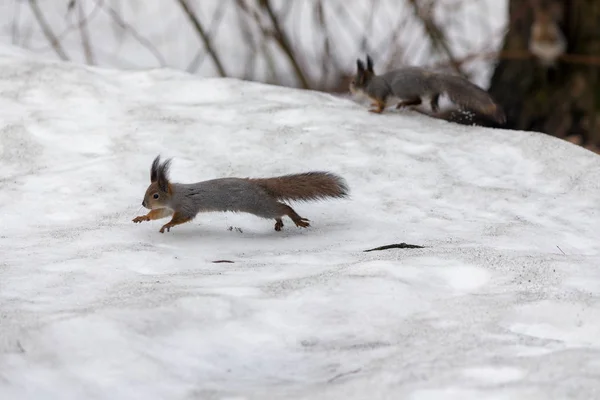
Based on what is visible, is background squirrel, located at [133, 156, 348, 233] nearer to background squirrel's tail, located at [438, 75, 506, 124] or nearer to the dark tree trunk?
background squirrel's tail, located at [438, 75, 506, 124]

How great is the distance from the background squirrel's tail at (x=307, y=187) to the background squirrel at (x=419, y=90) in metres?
1.71

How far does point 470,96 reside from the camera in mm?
5656

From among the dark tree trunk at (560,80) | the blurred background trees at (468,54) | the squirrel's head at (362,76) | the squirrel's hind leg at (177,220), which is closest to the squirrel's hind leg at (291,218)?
the squirrel's hind leg at (177,220)

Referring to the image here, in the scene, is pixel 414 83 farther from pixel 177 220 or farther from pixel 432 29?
pixel 432 29

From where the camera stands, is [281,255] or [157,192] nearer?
[281,255]

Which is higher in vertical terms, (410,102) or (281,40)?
(410,102)

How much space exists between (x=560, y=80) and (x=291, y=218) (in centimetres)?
458

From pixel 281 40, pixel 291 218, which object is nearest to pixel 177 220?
pixel 291 218

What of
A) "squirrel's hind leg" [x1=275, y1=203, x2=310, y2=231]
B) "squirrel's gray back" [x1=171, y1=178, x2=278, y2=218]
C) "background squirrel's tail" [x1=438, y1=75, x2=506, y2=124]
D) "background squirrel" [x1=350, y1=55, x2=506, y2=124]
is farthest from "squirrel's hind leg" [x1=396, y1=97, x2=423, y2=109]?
"squirrel's gray back" [x1=171, y1=178, x2=278, y2=218]

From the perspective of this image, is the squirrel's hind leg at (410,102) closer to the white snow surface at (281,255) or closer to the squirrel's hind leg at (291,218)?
the white snow surface at (281,255)

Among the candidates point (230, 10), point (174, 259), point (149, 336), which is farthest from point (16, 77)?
point (230, 10)

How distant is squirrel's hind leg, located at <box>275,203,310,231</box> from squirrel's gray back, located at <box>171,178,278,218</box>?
0.04 m

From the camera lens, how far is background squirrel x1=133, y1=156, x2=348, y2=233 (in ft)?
13.7

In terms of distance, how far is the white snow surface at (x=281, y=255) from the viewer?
2.54 metres
